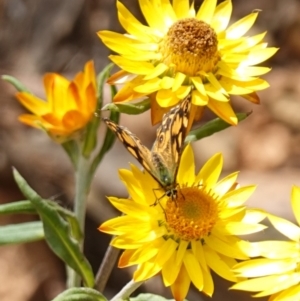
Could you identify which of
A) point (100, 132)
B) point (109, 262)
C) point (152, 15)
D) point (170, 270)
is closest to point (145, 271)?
point (170, 270)

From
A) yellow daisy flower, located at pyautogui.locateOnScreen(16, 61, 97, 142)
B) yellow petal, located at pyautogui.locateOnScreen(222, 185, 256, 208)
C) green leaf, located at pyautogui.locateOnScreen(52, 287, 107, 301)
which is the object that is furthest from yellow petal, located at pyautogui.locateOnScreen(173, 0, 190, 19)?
green leaf, located at pyautogui.locateOnScreen(52, 287, 107, 301)

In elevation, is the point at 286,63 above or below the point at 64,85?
below

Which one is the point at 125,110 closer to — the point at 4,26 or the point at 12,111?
the point at 12,111

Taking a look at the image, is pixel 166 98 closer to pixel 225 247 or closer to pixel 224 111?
pixel 224 111

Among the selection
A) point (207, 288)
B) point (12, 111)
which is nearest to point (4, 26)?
point (12, 111)

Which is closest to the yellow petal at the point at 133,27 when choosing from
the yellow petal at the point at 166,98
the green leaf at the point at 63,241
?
the yellow petal at the point at 166,98

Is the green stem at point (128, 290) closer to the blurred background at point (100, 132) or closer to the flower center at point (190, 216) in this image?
the flower center at point (190, 216)
